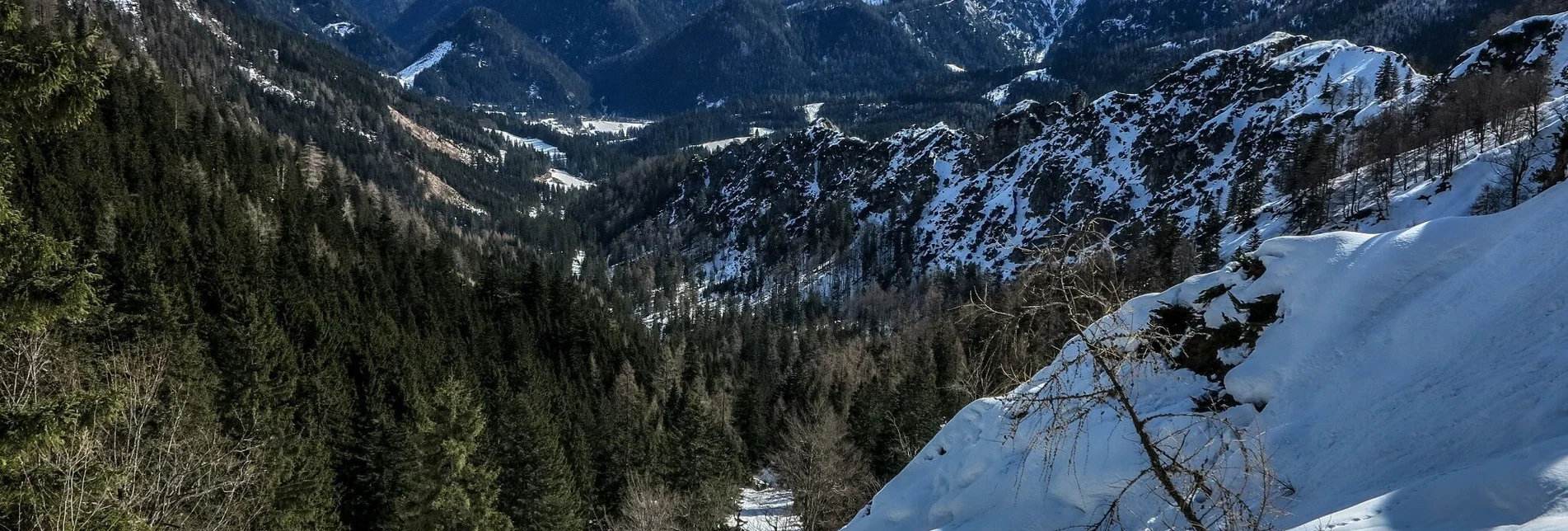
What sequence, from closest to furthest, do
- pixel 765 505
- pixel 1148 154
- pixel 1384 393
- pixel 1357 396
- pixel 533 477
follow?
pixel 1384 393 → pixel 1357 396 → pixel 533 477 → pixel 765 505 → pixel 1148 154

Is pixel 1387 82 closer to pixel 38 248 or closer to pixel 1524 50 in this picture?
pixel 1524 50

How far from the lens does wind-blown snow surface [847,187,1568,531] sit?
8508 mm

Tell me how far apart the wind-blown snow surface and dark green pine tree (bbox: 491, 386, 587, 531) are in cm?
2292

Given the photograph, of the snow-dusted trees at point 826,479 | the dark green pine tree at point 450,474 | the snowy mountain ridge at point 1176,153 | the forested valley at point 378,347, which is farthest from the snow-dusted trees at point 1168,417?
the snowy mountain ridge at point 1176,153

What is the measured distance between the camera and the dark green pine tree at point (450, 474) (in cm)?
2606

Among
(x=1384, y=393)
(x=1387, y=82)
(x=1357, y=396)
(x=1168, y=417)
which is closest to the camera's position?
(x=1384, y=393)

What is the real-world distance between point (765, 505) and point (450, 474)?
101 feet

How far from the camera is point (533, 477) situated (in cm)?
3450

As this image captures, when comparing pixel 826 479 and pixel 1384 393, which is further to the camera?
pixel 826 479

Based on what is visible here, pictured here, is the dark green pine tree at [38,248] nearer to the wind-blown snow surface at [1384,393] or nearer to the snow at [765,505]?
the wind-blown snow surface at [1384,393]

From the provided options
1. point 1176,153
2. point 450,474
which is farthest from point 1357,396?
point 1176,153

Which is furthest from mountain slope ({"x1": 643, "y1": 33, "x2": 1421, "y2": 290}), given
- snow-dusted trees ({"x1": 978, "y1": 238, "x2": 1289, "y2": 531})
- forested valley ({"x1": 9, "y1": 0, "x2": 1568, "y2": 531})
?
snow-dusted trees ({"x1": 978, "y1": 238, "x2": 1289, "y2": 531})

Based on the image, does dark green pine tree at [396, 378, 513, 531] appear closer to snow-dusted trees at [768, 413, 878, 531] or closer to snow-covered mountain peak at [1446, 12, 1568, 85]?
snow-dusted trees at [768, 413, 878, 531]

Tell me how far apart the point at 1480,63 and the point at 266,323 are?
16073 cm
